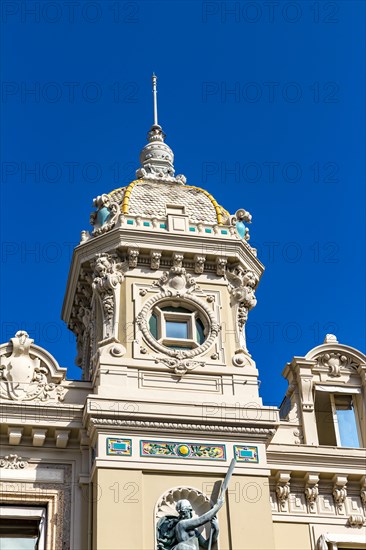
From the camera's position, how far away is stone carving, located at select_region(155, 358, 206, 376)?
2648 cm

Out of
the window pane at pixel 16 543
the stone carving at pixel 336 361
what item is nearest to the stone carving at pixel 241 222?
the stone carving at pixel 336 361

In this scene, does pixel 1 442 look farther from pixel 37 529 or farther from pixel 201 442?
pixel 201 442

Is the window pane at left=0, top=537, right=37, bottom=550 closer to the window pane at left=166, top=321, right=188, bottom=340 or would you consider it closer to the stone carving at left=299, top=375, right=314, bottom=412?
the window pane at left=166, top=321, right=188, bottom=340

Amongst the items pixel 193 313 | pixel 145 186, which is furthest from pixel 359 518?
pixel 145 186

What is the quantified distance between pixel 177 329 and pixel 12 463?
4.98 metres

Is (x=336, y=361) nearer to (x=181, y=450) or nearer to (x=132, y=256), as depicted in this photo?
(x=181, y=450)

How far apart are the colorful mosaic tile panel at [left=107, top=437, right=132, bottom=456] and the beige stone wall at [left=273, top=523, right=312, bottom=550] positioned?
3563 millimetres

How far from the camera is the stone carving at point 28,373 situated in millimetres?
25953

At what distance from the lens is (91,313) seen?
28953 millimetres

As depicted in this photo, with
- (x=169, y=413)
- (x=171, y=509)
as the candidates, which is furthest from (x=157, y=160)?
(x=171, y=509)

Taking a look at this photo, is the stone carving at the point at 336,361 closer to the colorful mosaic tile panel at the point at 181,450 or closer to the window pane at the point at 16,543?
the colorful mosaic tile panel at the point at 181,450

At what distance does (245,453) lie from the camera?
25672 millimetres

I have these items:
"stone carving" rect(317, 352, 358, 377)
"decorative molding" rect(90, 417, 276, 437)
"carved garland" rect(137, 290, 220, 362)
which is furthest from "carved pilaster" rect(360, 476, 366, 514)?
"carved garland" rect(137, 290, 220, 362)

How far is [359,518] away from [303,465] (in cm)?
163
